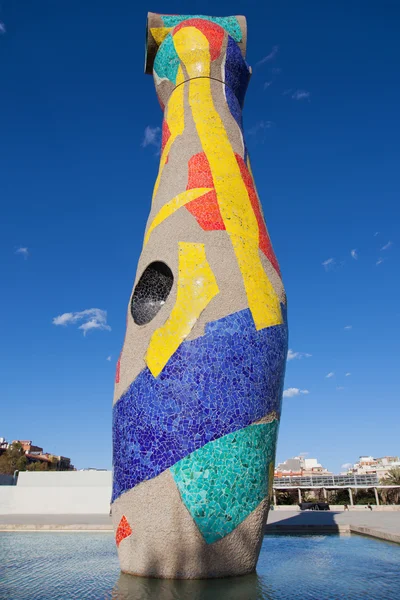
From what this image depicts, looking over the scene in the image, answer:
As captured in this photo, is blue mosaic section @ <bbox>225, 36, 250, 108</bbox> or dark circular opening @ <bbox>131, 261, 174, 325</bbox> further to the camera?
blue mosaic section @ <bbox>225, 36, 250, 108</bbox>

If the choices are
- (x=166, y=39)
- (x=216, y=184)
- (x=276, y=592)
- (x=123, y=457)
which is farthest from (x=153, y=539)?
(x=166, y=39)

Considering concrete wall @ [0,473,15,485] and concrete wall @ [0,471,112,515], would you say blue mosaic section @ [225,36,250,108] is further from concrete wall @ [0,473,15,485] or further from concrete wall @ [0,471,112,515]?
concrete wall @ [0,473,15,485]

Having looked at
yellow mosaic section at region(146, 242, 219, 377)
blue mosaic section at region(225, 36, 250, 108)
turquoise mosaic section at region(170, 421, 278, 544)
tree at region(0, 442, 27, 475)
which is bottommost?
turquoise mosaic section at region(170, 421, 278, 544)

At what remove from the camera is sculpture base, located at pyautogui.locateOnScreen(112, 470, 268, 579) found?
4949 millimetres

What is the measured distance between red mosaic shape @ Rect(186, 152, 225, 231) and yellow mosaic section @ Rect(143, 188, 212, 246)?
7cm

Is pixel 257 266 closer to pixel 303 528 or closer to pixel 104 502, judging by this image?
pixel 303 528

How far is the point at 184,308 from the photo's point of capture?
18.4 ft

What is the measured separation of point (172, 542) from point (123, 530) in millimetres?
685

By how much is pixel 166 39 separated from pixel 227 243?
4600 millimetres

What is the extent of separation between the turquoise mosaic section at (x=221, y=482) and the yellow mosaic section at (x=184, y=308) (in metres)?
1.06

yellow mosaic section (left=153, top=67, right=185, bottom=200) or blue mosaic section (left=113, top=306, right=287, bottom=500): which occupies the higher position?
yellow mosaic section (left=153, top=67, right=185, bottom=200)

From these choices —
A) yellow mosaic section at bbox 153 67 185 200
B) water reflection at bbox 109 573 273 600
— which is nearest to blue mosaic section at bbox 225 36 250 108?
yellow mosaic section at bbox 153 67 185 200

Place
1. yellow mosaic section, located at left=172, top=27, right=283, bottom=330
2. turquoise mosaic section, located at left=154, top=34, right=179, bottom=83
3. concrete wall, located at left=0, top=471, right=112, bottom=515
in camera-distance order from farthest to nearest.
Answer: concrete wall, located at left=0, top=471, right=112, bottom=515 → turquoise mosaic section, located at left=154, top=34, right=179, bottom=83 → yellow mosaic section, located at left=172, top=27, right=283, bottom=330

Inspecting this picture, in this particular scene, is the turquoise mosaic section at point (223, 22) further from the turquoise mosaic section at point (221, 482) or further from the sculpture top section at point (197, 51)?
the turquoise mosaic section at point (221, 482)
